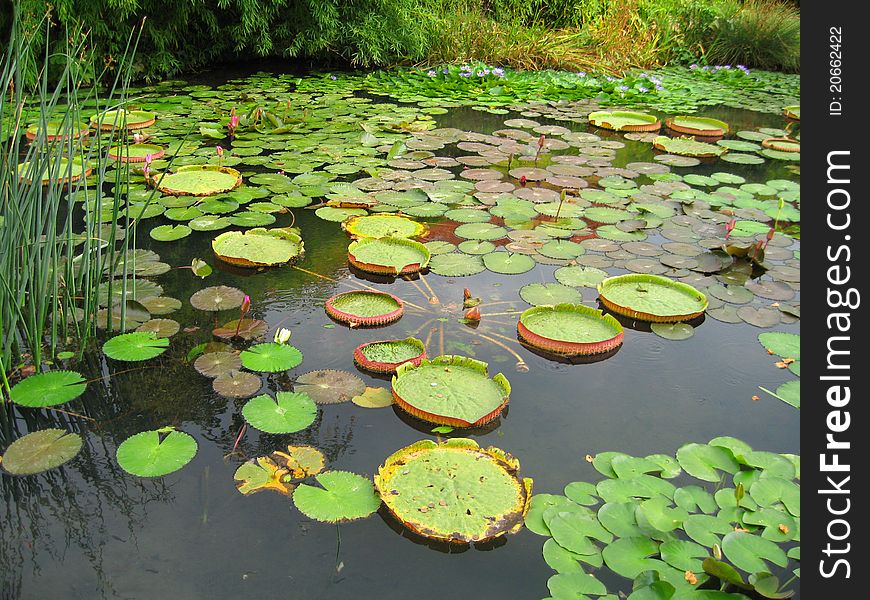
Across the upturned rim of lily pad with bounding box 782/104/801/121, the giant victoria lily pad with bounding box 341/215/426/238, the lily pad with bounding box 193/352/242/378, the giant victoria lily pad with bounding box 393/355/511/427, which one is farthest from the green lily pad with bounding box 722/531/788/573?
the upturned rim of lily pad with bounding box 782/104/801/121

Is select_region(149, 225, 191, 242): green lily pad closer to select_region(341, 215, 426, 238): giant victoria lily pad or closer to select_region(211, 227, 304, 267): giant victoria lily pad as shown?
select_region(211, 227, 304, 267): giant victoria lily pad

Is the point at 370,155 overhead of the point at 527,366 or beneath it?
overhead

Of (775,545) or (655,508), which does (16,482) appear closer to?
(655,508)

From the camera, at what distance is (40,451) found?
5.96ft

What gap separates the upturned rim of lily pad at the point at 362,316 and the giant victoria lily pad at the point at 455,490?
70cm

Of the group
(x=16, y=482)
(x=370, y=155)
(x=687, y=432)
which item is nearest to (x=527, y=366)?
(x=687, y=432)

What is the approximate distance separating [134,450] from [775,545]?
5.04 feet

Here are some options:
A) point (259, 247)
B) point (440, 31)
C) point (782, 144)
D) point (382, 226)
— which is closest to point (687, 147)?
point (782, 144)

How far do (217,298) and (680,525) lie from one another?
170 centimetres

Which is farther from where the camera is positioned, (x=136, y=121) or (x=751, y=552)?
(x=136, y=121)

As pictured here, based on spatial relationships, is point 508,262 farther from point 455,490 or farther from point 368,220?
point 455,490

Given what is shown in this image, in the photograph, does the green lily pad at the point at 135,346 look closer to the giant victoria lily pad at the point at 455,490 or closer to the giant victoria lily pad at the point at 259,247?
the giant victoria lily pad at the point at 259,247

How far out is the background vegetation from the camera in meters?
5.84

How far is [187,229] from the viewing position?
10.1 feet
